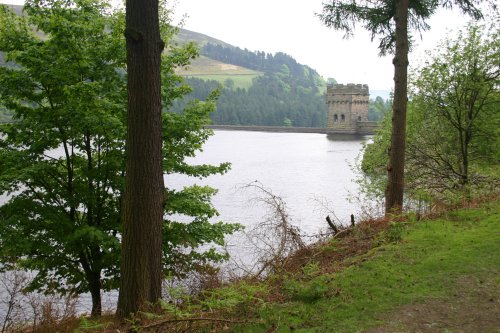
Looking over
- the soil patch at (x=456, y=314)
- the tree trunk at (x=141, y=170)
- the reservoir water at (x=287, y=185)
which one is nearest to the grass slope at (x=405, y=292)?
the soil patch at (x=456, y=314)

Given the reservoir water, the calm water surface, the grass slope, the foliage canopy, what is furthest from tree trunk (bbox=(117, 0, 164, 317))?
the calm water surface

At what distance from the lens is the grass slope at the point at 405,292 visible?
4977 millimetres

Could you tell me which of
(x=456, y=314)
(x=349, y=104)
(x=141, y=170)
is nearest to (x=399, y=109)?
(x=456, y=314)

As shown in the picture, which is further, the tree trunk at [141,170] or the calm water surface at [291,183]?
the calm water surface at [291,183]

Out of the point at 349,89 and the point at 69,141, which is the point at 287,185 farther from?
the point at 349,89

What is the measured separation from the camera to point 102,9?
12.8 m

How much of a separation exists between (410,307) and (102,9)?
11.2 meters

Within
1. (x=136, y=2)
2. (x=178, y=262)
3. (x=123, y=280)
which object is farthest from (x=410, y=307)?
(x=178, y=262)

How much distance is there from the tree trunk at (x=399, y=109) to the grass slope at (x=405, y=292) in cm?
357

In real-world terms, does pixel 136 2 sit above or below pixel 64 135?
above

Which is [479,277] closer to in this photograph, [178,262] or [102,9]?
[178,262]

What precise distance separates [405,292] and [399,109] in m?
6.73

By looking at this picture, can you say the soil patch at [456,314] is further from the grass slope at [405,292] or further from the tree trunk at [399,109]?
the tree trunk at [399,109]

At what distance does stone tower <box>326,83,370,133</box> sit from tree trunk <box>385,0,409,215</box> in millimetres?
99046
